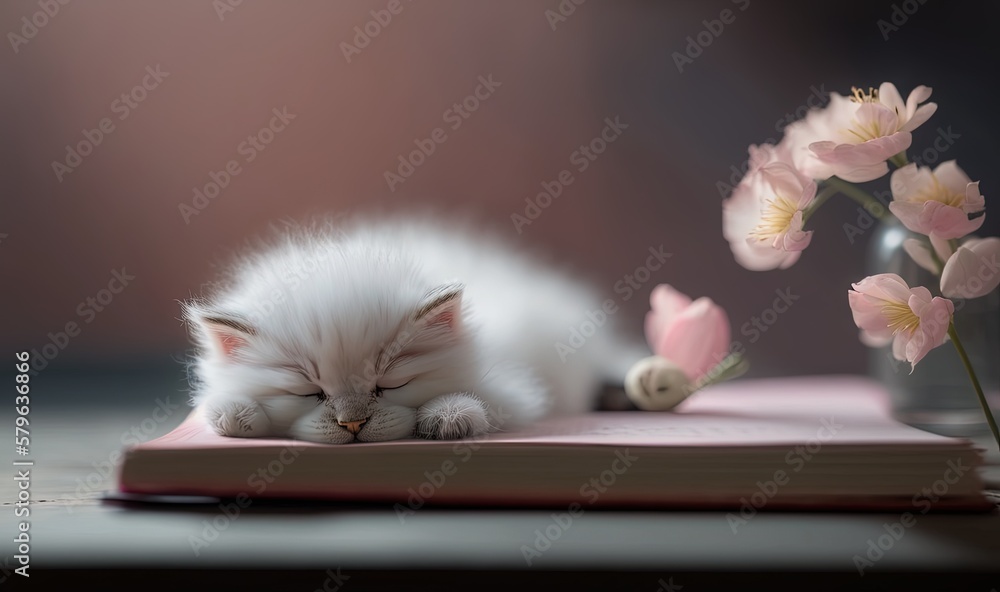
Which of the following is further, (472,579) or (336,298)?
(336,298)

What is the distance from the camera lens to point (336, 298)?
838 millimetres

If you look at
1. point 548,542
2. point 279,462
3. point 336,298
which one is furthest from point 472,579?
point 336,298

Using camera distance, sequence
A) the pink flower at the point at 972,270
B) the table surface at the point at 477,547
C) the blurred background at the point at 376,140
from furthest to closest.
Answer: the blurred background at the point at 376,140, the pink flower at the point at 972,270, the table surface at the point at 477,547

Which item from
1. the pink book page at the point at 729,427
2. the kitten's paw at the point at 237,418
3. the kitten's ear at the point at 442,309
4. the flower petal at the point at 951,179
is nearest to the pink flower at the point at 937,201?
the flower petal at the point at 951,179

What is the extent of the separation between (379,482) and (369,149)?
3.93 ft

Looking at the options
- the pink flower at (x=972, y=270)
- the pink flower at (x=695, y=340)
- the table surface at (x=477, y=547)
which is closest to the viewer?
the table surface at (x=477, y=547)

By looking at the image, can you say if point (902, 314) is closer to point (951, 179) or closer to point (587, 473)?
point (951, 179)

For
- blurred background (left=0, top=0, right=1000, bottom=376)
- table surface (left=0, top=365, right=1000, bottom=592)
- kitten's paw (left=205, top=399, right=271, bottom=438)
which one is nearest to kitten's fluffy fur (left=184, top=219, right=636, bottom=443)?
kitten's paw (left=205, top=399, right=271, bottom=438)

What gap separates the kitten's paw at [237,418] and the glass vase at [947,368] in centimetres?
72

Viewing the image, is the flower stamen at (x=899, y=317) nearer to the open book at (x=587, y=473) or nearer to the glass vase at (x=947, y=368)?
the open book at (x=587, y=473)

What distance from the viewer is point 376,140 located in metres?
1.80

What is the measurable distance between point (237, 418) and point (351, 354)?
117 mm

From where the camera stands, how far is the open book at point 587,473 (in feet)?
2.27

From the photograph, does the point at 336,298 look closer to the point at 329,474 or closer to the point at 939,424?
the point at 329,474
